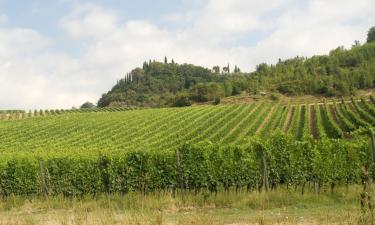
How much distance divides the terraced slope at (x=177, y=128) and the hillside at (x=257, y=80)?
31.0 meters

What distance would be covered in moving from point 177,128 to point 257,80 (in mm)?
62474

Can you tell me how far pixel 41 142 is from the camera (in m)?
47.8

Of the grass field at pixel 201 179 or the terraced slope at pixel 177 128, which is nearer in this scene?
the grass field at pixel 201 179

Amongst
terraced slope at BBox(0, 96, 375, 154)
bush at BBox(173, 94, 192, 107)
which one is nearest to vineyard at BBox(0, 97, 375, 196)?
terraced slope at BBox(0, 96, 375, 154)

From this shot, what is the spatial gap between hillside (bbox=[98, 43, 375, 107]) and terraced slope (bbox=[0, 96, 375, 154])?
31.0 m

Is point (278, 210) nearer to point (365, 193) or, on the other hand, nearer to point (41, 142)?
point (365, 193)

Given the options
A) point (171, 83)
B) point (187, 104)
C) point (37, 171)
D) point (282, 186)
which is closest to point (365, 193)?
point (282, 186)

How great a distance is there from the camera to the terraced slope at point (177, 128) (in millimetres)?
42906

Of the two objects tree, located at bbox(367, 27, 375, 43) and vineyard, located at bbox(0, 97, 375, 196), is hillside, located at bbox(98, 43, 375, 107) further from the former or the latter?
vineyard, located at bbox(0, 97, 375, 196)

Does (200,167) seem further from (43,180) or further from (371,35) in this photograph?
(371,35)

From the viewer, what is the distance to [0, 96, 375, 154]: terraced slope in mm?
42906

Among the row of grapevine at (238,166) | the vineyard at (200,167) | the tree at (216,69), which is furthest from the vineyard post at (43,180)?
the tree at (216,69)

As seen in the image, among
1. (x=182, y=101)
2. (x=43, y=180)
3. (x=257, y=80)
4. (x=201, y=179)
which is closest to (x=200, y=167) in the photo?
(x=201, y=179)

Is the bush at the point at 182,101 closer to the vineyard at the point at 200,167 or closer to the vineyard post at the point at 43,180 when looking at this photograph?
the vineyard at the point at 200,167
